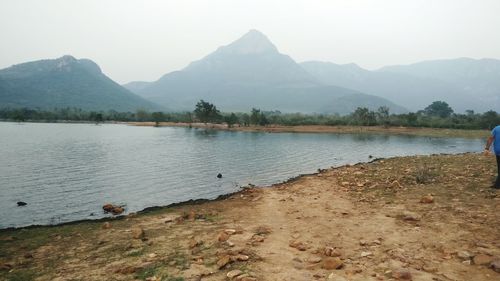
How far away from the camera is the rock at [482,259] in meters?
9.27

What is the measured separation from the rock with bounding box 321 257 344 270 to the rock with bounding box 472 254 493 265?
353 cm

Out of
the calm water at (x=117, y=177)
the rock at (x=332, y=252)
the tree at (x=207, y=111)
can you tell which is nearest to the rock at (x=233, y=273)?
the rock at (x=332, y=252)

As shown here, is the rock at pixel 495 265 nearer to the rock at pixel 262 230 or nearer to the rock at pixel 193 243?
the rock at pixel 262 230

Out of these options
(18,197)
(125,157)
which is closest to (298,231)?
(18,197)

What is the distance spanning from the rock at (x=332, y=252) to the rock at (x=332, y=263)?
64cm

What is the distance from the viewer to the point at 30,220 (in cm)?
1970

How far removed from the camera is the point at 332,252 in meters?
10.5

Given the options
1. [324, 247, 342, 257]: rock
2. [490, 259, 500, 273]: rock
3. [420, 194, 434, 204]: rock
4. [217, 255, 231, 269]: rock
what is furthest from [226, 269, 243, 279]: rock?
[420, 194, 434, 204]: rock

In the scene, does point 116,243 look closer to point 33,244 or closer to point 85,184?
point 33,244

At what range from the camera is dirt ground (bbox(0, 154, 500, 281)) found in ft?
31.4

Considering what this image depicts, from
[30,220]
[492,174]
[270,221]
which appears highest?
[492,174]

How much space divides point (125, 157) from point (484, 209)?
42837 mm

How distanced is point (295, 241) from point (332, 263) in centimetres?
239

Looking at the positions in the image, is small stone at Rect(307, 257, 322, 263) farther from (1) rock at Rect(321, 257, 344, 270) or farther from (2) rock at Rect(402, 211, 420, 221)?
(2) rock at Rect(402, 211, 420, 221)
